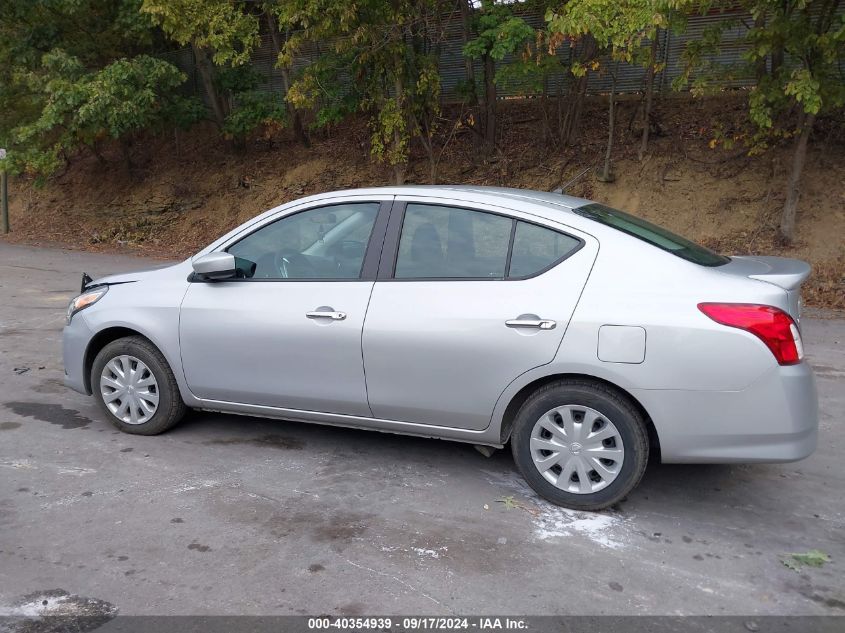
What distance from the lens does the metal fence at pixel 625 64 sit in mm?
12234

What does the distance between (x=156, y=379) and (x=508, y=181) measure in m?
10.9

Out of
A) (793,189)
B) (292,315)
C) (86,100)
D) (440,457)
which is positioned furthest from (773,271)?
(86,100)

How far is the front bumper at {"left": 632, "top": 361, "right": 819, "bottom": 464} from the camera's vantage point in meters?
3.91

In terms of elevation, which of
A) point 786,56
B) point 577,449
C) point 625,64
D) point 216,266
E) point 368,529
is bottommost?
point 368,529

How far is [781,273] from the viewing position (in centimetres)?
430

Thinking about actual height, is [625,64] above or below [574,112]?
above

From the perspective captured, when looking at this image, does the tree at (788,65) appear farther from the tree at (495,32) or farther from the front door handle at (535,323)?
the front door handle at (535,323)

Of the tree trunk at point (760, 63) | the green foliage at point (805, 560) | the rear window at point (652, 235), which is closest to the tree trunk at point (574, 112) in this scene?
the tree trunk at point (760, 63)

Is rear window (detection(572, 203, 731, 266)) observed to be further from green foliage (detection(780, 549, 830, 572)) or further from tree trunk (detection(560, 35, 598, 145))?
tree trunk (detection(560, 35, 598, 145))

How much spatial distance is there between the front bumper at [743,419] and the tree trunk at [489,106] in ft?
38.7

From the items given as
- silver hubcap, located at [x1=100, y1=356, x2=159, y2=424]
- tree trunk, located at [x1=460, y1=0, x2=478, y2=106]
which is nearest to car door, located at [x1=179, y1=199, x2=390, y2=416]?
silver hubcap, located at [x1=100, y1=356, x2=159, y2=424]

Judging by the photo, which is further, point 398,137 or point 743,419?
point 398,137

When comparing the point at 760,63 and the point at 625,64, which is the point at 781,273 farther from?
the point at 625,64

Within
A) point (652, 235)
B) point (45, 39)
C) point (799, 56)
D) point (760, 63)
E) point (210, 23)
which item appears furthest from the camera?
point (45, 39)
